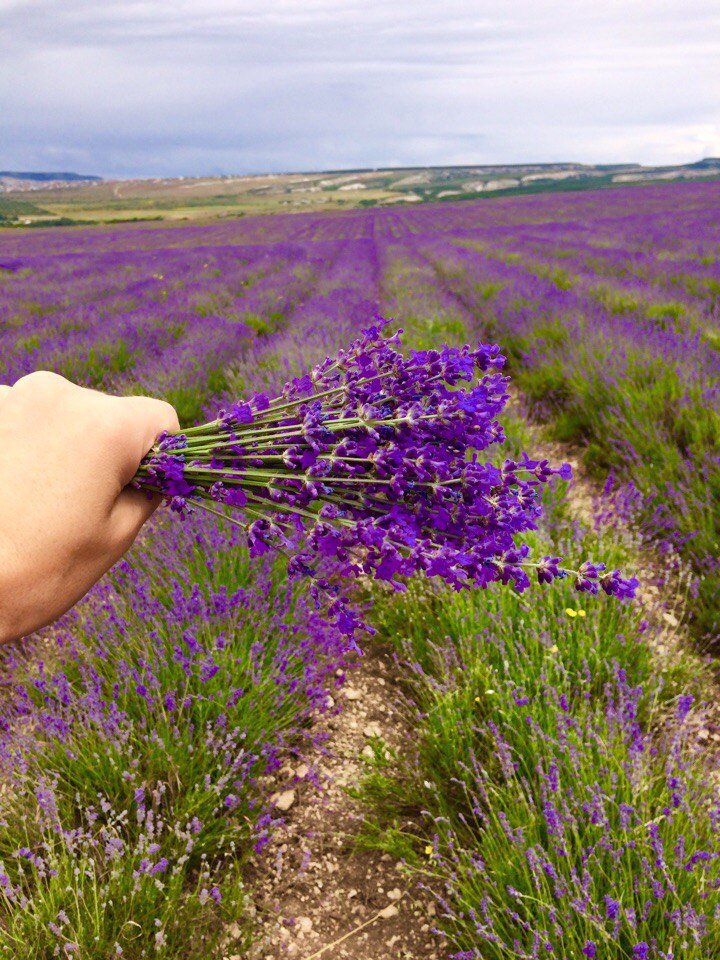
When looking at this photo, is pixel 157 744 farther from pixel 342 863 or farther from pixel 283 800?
pixel 342 863

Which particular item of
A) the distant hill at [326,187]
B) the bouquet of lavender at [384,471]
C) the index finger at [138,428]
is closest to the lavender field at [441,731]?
the bouquet of lavender at [384,471]

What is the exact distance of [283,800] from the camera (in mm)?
2041

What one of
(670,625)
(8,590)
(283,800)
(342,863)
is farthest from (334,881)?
(670,625)

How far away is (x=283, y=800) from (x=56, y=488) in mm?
1541

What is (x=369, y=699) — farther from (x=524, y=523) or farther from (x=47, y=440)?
(x=47, y=440)

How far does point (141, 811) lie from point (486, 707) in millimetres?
1094

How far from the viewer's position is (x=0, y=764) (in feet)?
6.00

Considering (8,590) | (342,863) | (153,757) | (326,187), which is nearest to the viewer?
(8,590)

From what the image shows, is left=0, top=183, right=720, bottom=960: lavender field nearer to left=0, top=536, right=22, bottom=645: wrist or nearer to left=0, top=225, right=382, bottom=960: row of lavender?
left=0, top=225, right=382, bottom=960: row of lavender

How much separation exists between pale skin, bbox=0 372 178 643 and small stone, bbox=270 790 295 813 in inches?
52.2

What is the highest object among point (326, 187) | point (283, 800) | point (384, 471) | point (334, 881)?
point (326, 187)

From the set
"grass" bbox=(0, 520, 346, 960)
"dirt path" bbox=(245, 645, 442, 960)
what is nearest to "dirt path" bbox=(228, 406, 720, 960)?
"dirt path" bbox=(245, 645, 442, 960)

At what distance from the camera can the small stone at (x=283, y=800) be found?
203cm

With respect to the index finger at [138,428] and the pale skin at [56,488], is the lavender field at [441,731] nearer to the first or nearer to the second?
the pale skin at [56,488]
